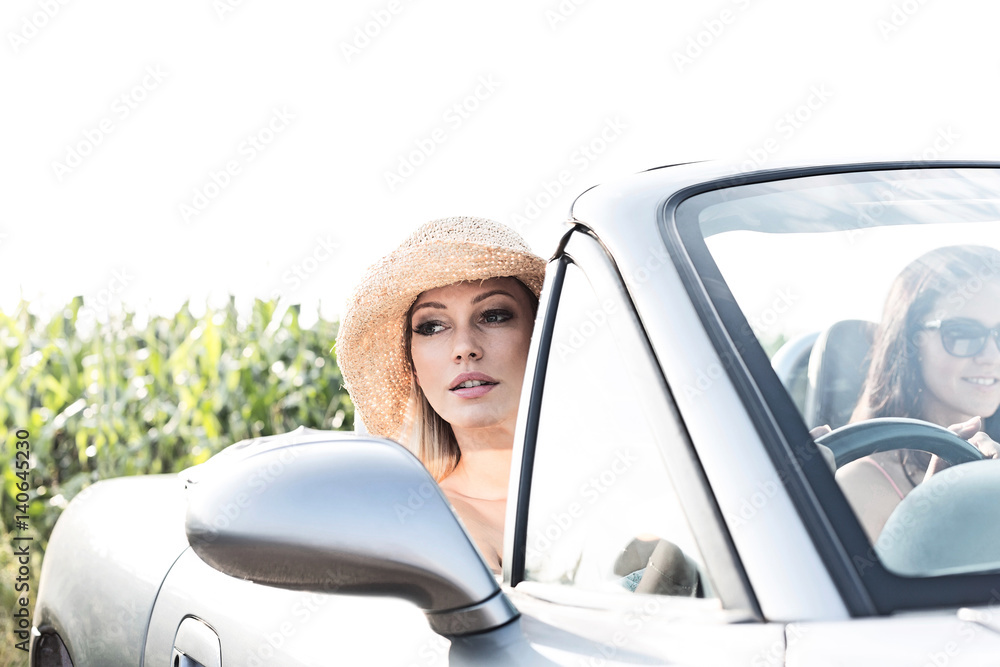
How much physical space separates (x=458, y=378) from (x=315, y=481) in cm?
125

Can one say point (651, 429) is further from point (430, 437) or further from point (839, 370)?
point (430, 437)

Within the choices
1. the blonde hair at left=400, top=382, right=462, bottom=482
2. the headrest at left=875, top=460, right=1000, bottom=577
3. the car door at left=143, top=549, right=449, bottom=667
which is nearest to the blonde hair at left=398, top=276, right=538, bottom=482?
the blonde hair at left=400, top=382, right=462, bottom=482

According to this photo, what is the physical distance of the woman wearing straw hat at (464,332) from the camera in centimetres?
232

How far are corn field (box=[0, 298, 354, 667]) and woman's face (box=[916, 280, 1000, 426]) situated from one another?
6411mm

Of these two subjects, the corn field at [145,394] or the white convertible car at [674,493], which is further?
the corn field at [145,394]

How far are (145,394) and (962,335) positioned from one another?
7049mm

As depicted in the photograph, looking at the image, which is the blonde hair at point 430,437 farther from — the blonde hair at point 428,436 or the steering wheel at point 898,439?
the steering wheel at point 898,439

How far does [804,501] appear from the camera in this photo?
3.20 feet

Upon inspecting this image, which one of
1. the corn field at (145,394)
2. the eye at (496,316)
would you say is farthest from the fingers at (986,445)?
the corn field at (145,394)

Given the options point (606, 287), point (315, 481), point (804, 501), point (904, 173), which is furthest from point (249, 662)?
point (904, 173)

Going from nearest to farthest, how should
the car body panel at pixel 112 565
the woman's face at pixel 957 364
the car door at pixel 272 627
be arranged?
the car door at pixel 272 627, the woman's face at pixel 957 364, the car body panel at pixel 112 565

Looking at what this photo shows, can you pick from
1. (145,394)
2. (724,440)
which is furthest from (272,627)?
(145,394)

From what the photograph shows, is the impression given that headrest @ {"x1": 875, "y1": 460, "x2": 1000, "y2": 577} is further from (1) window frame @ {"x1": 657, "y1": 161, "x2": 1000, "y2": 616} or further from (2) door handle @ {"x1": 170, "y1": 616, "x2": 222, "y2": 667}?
(2) door handle @ {"x1": 170, "y1": 616, "x2": 222, "y2": 667}

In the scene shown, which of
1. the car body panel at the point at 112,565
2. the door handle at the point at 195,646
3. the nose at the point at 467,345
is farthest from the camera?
the nose at the point at 467,345
